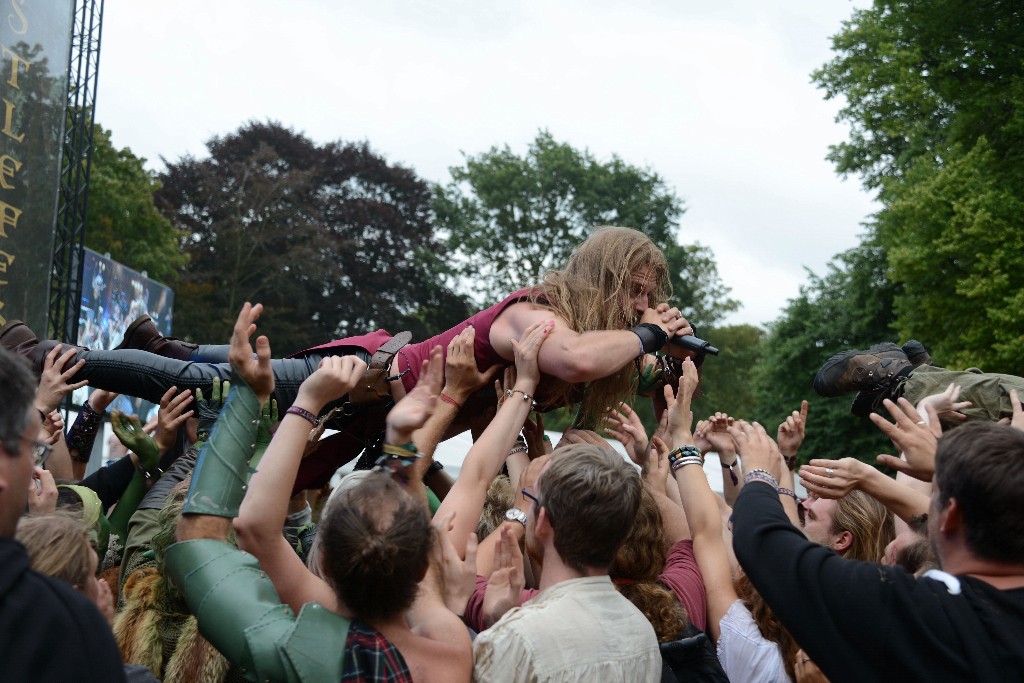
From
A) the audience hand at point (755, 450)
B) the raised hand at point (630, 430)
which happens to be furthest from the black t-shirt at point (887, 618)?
the raised hand at point (630, 430)

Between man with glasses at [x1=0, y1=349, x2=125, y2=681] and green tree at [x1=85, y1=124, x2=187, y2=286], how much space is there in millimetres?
26799

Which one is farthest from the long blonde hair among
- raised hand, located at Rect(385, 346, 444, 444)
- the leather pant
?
raised hand, located at Rect(385, 346, 444, 444)

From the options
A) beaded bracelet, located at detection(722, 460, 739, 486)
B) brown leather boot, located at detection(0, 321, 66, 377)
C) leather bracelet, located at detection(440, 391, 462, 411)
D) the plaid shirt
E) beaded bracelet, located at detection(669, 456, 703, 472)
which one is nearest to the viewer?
the plaid shirt

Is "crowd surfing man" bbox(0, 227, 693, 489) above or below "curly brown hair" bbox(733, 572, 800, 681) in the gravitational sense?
above

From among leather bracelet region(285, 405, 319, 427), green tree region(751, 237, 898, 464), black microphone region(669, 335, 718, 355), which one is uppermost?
black microphone region(669, 335, 718, 355)

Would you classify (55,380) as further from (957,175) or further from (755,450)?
(957,175)

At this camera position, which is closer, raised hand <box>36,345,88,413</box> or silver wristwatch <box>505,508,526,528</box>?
silver wristwatch <box>505,508,526,528</box>

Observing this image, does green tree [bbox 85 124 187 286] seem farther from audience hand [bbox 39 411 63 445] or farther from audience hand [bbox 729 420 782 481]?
audience hand [bbox 729 420 782 481]

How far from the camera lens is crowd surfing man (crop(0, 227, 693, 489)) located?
3768 millimetres

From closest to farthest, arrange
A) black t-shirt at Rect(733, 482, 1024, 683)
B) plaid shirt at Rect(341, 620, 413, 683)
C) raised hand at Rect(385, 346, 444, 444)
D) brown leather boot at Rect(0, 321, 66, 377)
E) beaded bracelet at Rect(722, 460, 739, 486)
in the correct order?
1. black t-shirt at Rect(733, 482, 1024, 683)
2. plaid shirt at Rect(341, 620, 413, 683)
3. raised hand at Rect(385, 346, 444, 444)
4. brown leather boot at Rect(0, 321, 66, 377)
5. beaded bracelet at Rect(722, 460, 739, 486)

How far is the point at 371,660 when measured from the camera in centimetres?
194

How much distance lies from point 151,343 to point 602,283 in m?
2.02

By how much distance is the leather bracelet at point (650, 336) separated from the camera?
12.1ft

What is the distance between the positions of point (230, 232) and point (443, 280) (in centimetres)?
769
